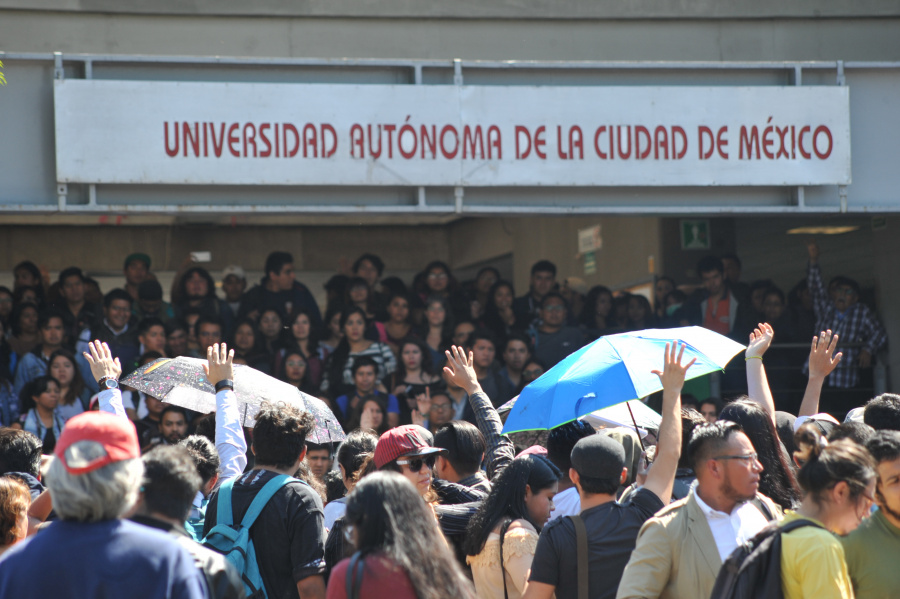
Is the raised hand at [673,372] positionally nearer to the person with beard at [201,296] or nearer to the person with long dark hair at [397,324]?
the person with long dark hair at [397,324]

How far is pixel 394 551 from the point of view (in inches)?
112

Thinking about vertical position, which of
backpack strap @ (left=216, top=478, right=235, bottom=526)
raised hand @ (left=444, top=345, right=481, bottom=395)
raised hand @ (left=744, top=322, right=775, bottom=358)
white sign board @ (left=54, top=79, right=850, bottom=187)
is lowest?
backpack strap @ (left=216, top=478, right=235, bottom=526)

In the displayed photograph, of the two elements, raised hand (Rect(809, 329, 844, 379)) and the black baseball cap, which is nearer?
the black baseball cap

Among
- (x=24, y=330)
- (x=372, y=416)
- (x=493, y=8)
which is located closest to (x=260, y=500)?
(x=372, y=416)

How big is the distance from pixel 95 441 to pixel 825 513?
2.20m

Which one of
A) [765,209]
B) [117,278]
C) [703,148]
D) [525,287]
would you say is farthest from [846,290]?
[117,278]

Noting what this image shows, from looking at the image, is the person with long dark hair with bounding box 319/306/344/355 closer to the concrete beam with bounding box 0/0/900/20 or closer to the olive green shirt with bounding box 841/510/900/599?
the concrete beam with bounding box 0/0/900/20

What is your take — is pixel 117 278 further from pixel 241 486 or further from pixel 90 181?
pixel 241 486

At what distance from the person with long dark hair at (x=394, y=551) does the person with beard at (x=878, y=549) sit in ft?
4.44

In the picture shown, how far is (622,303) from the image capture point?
11398mm

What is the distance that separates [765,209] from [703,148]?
0.81 m

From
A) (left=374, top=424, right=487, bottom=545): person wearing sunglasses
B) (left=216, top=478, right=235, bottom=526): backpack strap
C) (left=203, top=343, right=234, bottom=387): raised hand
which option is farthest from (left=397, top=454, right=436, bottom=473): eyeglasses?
(left=203, top=343, right=234, bottom=387): raised hand

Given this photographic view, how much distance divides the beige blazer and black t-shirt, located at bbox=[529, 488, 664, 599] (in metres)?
0.29

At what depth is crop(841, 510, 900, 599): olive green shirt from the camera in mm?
3299
